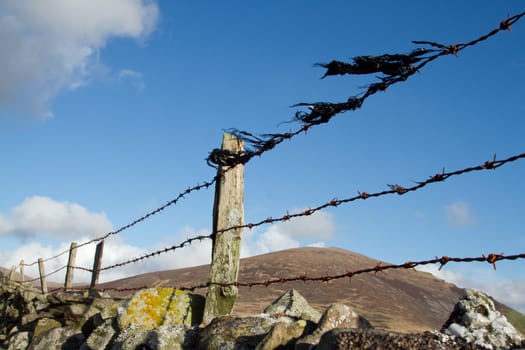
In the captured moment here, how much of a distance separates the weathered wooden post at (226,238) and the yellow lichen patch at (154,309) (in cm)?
28

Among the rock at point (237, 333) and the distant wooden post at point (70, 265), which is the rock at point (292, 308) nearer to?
the rock at point (237, 333)

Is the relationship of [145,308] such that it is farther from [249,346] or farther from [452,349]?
[452,349]

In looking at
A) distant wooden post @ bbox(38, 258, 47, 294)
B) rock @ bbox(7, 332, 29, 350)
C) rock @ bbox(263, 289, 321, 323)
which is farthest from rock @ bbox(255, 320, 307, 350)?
distant wooden post @ bbox(38, 258, 47, 294)

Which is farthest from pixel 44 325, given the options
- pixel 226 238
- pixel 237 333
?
pixel 237 333

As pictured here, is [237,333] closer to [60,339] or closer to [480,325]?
[480,325]

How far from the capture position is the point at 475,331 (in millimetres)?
2607

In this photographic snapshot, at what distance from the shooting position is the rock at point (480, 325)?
254 centimetres

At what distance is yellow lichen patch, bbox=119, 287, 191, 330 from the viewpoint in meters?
4.69

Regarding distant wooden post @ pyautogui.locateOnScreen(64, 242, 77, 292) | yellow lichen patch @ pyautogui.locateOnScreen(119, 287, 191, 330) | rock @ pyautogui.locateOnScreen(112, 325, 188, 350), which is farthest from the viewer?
distant wooden post @ pyautogui.locateOnScreen(64, 242, 77, 292)

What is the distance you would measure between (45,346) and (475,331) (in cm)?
554

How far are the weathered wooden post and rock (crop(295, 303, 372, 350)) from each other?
175cm

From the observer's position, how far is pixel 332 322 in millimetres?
3068

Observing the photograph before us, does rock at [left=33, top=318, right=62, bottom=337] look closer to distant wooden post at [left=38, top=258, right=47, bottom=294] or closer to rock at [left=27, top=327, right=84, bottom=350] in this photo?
rock at [left=27, top=327, right=84, bottom=350]

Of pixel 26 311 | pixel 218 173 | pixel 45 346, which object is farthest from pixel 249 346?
pixel 26 311
